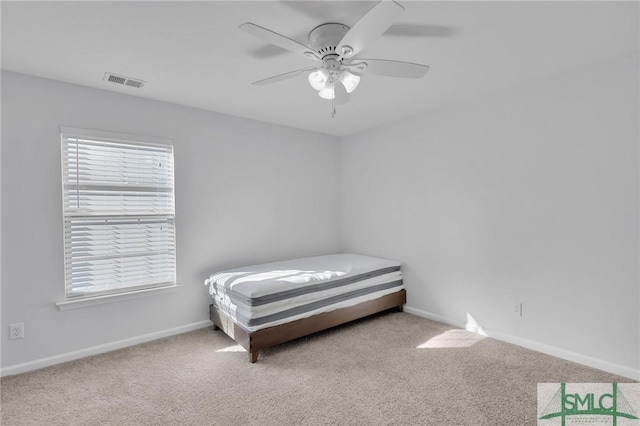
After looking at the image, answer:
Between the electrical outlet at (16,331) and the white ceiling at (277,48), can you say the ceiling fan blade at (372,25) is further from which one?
the electrical outlet at (16,331)

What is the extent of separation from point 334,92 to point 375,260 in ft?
7.13

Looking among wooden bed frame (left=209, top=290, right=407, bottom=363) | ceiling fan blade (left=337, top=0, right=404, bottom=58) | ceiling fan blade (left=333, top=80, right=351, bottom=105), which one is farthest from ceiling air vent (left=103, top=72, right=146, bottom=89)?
wooden bed frame (left=209, top=290, right=407, bottom=363)

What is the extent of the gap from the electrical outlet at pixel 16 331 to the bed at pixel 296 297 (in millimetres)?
1429

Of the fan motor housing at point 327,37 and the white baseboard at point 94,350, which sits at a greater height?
the fan motor housing at point 327,37

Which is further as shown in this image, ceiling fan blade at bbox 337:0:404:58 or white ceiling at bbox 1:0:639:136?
white ceiling at bbox 1:0:639:136

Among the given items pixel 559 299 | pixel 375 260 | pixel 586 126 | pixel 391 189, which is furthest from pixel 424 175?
pixel 559 299

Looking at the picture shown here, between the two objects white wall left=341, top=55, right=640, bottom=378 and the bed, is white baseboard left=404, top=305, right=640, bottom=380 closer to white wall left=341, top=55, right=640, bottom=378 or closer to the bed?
white wall left=341, top=55, right=640, bottom=378

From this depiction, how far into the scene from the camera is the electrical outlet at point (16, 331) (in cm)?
241

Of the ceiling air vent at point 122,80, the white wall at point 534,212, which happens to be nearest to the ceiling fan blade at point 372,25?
the ceiling air vent at point 122,80

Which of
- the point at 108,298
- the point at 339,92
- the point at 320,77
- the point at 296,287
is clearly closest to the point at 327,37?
the point at 320,77

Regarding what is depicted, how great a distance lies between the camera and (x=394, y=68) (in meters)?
1.94

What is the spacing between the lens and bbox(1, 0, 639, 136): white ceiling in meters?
1.71

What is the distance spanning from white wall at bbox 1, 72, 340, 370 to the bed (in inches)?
16.3

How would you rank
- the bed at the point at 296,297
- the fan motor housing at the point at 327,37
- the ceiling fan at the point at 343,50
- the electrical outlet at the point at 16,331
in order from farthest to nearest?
1. the bed at the point at 296,297
2. the electrical outlet at the point at 16,331
3. the fan motor housing at the point at 327,37
4. the ceiling fan at the point at 343,50
